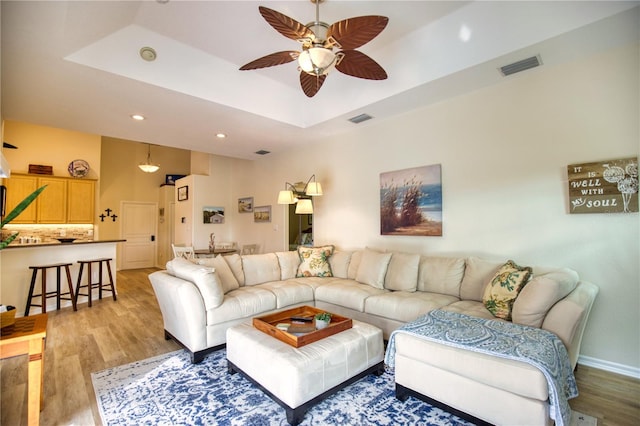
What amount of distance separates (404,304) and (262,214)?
4435mm

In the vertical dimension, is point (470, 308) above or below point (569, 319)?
below

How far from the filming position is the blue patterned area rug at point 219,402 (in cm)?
203

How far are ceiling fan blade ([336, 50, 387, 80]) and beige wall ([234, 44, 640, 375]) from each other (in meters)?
1.68

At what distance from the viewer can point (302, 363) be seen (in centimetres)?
201

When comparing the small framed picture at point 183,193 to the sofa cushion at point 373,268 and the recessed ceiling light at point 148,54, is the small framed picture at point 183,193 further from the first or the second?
the sofa cushion at point 373,268

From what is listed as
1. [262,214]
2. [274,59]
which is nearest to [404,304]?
[274,59]

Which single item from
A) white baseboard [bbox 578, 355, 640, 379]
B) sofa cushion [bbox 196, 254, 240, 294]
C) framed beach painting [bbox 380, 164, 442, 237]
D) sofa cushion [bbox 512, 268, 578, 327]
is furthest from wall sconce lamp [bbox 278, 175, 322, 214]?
white baseboard [bbox 578, 355, 640, 379]

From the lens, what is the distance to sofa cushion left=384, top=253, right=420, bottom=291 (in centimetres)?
355

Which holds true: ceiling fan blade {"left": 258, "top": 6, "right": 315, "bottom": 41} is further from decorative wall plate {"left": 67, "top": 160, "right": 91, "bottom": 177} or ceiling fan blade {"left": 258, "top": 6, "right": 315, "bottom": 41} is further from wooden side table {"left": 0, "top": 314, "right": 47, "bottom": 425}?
→ decorative wall plate {"left": 67, "top": 160, "right": 91, "bottom": 177}

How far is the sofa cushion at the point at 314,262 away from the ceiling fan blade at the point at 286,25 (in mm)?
3043

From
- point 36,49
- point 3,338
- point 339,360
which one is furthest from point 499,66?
point 3,338

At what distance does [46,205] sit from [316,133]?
5991mm

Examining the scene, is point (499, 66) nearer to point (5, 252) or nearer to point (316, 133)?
point (316, 133)

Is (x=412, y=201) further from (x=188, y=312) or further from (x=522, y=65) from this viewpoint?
(x=188, y=312)
